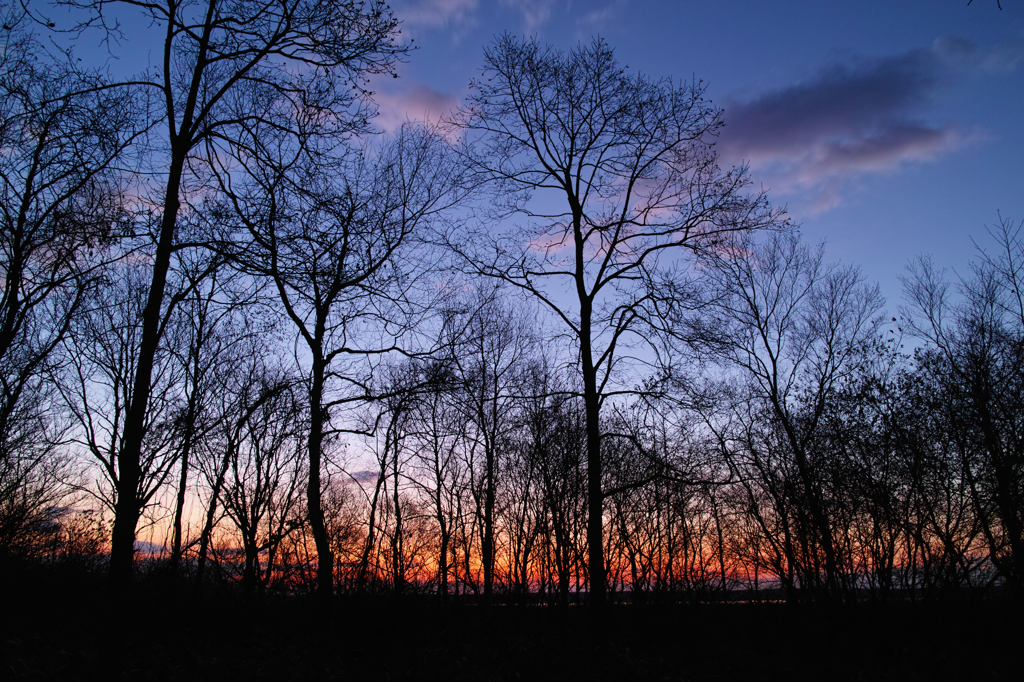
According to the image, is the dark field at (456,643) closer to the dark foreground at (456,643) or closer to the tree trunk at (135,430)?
the dark foreground at (456,643)

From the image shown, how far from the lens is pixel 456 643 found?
11156mm

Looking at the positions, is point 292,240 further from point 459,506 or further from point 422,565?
point 459,506

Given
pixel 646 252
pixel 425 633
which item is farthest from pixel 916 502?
pixel 425 633

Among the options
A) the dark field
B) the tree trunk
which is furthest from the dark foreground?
the tree trunk

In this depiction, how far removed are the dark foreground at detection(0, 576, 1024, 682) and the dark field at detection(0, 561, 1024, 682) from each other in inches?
1.3

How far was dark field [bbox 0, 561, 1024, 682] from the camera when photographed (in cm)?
875

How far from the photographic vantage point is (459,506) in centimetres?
2091

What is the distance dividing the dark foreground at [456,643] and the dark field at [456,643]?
3cm

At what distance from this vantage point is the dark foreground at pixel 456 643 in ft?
28.7

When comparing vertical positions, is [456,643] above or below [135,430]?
below

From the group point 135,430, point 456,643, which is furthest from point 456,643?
point 135,430

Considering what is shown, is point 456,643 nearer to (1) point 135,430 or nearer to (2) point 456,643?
(2) point 456,643

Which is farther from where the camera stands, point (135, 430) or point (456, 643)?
point (456, 643)

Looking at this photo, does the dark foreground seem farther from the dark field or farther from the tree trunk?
the tree trunk
